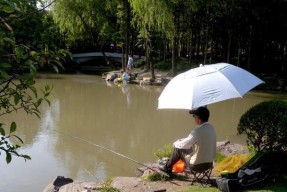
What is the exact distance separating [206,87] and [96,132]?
5.72m

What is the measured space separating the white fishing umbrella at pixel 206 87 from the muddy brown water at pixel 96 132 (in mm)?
2540

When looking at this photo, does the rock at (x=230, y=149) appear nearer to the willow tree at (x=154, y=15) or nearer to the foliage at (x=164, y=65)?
the willow tree at (x=154, y=15)

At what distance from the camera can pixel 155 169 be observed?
5652mm

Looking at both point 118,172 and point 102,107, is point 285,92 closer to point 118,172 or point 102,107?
point 102,107

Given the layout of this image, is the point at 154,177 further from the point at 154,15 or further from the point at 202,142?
the point at 154,15

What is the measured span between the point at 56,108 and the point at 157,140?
567 cm

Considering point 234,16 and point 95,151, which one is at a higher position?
point 234,16

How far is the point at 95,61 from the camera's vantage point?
37.0 meters

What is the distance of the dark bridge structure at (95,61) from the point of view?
33.4 metres

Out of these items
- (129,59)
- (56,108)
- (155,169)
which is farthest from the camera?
(129,59)

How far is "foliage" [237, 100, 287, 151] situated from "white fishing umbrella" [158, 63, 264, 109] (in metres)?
0.54

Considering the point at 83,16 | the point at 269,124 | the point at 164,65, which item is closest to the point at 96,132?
the point at 269,124

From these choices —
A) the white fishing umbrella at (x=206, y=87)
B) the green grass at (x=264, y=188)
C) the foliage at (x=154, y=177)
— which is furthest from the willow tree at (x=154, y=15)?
the green grass at (x=264, y=188)

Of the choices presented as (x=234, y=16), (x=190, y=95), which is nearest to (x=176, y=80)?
(x=190, y=95)
